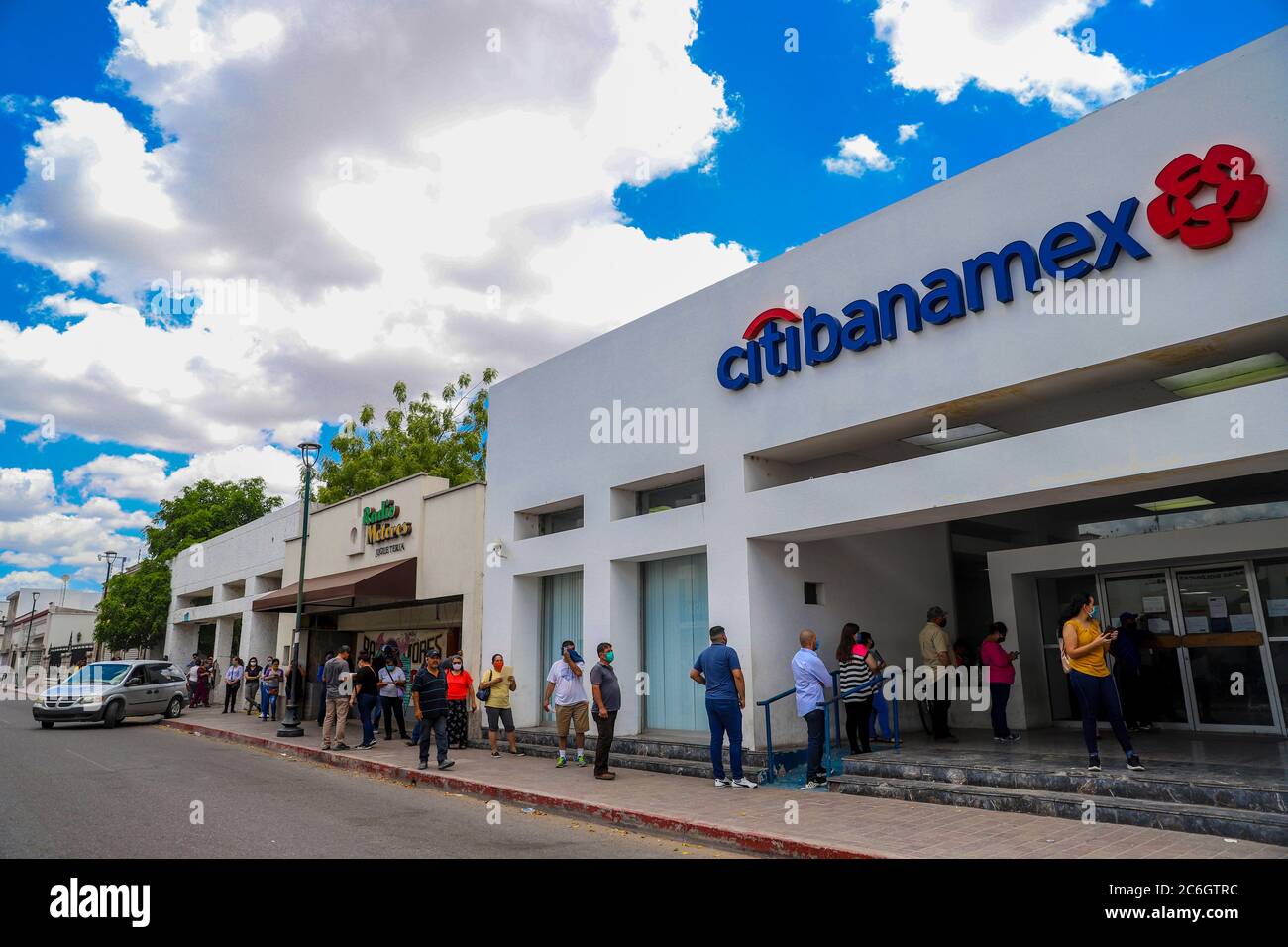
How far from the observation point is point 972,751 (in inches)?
411

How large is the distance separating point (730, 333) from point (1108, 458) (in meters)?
6.02

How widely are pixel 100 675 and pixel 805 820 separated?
20717mm

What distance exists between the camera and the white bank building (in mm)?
8438

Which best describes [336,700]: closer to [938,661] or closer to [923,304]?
[938,661]

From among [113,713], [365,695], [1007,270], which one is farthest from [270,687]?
[1007,270]

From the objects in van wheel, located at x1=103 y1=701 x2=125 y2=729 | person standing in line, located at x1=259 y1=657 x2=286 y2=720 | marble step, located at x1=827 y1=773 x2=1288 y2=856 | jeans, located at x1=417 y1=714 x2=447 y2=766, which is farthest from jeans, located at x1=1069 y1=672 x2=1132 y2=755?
van wheel, located at x1=103 y1=701 x2=125 y2=729

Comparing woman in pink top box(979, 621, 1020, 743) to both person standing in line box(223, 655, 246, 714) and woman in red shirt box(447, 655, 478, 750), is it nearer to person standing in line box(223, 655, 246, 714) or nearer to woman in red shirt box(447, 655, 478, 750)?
woman in red shirt box(447, 655, 478, 750)

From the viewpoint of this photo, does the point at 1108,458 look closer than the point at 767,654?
Yes

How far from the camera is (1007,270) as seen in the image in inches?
385

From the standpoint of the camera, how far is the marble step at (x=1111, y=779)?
729 centimetres

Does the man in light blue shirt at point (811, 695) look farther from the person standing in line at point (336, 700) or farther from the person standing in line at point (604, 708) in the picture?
the person standing in line at point (336, 700)
